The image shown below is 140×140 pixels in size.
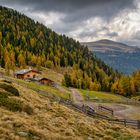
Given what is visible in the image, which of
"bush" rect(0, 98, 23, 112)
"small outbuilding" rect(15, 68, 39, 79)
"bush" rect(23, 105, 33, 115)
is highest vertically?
"small outbuilding" rect(15, 68, 39, 79)

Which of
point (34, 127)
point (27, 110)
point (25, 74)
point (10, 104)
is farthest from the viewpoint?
point (25, 74)

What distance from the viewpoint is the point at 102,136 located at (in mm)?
31422

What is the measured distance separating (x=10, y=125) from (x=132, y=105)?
2595 inches

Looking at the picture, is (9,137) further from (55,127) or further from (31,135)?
(55,127)

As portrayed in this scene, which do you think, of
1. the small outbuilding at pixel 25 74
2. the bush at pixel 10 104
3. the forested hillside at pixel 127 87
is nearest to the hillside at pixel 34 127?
the bush at pixel 10 104

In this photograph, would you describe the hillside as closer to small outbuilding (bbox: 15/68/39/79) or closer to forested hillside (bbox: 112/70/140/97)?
small outbuilding (bbox: 15/68/39/79)

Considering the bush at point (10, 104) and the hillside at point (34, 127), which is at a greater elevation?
the bush at point (10, 104)

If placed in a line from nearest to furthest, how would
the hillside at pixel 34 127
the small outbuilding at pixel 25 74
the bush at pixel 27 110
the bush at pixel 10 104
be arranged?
the hillside at pixel 34 127 → the bush at pixel 10 104 → the bush at pixel 27 110 → the small outbuilding at pixel 25 74

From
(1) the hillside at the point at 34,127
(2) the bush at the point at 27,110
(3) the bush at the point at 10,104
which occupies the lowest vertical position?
(1) the hillside at the point at 34,127

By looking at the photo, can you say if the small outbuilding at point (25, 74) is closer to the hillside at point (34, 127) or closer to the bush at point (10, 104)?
the hillside at point (34, 127)

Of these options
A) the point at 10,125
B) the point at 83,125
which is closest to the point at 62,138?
the point at 10,125

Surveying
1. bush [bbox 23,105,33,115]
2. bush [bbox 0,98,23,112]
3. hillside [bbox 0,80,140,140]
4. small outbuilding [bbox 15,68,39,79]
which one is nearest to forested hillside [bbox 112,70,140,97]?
small outbuilding [bbox 15,68,39,79]

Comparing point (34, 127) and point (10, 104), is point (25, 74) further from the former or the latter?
point (34, 127)

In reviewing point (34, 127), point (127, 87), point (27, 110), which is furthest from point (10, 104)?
point (127, 87)
